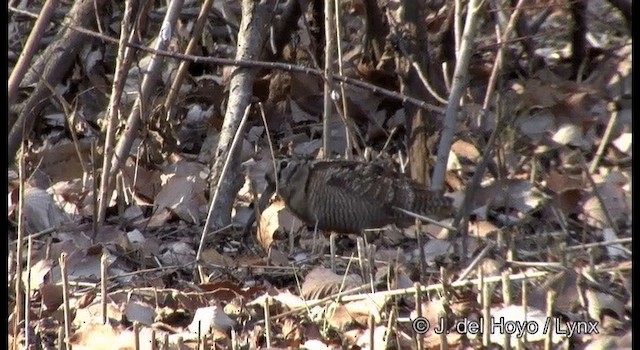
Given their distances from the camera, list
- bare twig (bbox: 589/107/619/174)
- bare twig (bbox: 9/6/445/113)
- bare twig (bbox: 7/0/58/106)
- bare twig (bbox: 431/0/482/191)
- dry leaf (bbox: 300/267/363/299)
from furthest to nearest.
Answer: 1. bare twig (bbox: 9/6/445/113)
2. bare twig (bbox: 431/0/482/191)
3. dry leaf (bbox: 300/267/363/299)
4. bare twig (bbox: 589/107/619/174)
5. bare twig (bbox: 7/0/58/106)

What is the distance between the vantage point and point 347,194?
16.7 ft

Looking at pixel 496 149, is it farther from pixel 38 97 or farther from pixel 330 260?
pixel 38 97

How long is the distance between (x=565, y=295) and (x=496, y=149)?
1.50 m

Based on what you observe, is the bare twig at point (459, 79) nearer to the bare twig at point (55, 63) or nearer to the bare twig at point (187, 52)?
the bare twig at point (187, 52)

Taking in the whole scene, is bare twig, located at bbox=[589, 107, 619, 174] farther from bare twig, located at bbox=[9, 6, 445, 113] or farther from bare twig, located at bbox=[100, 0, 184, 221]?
bare twig, located at bbox=[100, 0, 184, 221]

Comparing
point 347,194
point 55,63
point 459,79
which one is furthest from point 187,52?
point 459,79

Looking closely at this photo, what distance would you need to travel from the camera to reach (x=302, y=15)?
602cm

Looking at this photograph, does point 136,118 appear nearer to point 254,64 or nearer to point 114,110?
point 114,110

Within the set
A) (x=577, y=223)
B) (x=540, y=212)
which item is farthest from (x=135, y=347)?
(x=540, y=212)

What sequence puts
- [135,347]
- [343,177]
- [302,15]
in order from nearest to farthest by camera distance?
[135,347]
[343,177]
[302,15]

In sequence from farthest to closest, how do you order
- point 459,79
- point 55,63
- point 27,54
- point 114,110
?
point 55,63, point 114,110, point 459,79, point 27,54

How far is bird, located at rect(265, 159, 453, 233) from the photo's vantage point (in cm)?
505

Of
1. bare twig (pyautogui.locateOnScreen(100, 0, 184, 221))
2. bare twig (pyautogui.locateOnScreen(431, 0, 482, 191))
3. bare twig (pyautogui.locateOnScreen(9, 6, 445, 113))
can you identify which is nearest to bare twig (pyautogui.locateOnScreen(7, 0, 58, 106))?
bare twig (pyautogui.locateOnScreen(9, 6, 445, 113))

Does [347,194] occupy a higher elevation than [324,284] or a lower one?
higher
